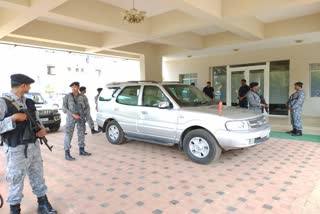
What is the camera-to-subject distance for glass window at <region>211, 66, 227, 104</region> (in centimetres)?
1347

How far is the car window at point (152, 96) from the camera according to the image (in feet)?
18.0

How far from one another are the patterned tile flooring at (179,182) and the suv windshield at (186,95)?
1.18 m

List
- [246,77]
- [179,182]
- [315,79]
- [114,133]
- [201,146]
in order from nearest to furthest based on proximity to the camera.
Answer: [179,182] < [201,146] < [114,133] < [315,79] < [246,77]

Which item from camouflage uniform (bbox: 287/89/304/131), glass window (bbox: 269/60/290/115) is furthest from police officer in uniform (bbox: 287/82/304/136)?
glass window (bbox: 269/60/290/115)

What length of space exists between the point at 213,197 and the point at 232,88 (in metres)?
10.5

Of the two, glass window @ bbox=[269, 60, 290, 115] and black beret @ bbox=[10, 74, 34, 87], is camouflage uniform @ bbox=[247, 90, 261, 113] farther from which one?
glass window @ bbox=[269, 60, 290, 115]

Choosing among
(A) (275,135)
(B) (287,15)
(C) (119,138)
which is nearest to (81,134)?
(C) (119,138)

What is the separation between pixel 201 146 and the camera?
4.80 meters

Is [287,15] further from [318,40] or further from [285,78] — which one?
[285,78]

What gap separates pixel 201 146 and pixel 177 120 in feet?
2.38

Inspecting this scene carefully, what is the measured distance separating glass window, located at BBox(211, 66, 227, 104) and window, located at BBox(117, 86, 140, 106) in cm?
809

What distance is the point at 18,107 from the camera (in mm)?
2688

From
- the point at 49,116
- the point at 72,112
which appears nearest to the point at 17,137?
the point at 72,112

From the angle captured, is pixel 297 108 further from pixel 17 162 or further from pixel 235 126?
pixel 17 162
